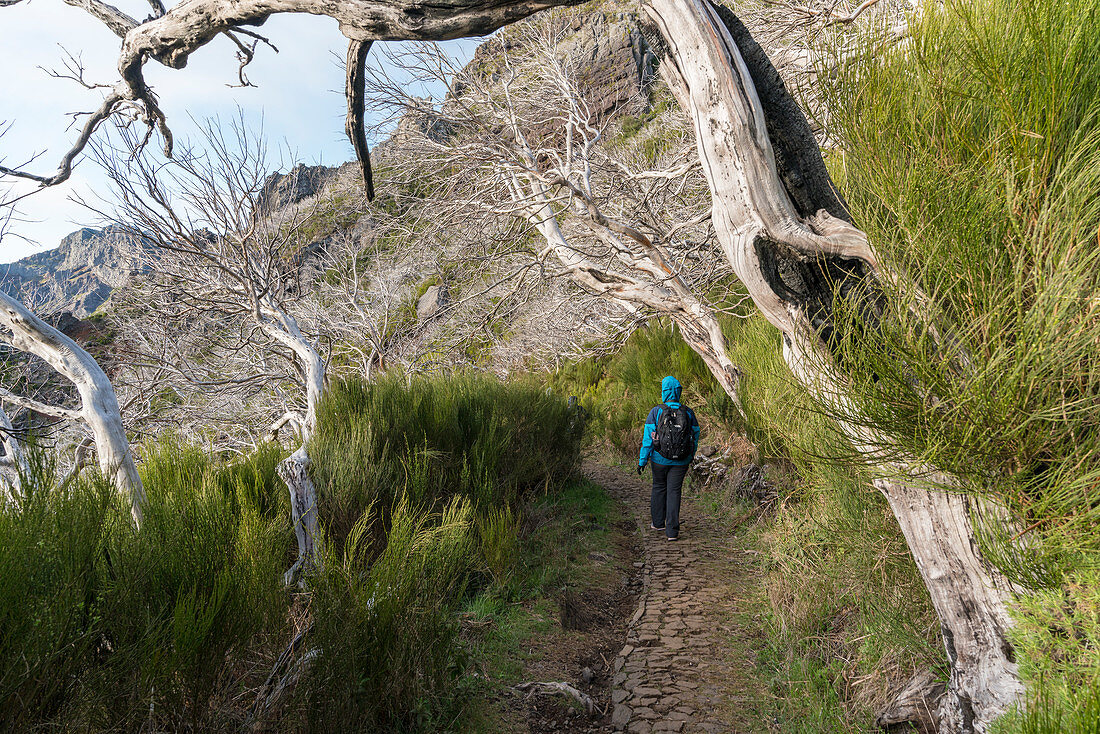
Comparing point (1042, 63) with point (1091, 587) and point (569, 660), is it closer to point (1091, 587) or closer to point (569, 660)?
point (1091, 587)

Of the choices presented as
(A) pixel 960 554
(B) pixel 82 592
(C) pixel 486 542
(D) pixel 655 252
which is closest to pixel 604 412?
(D) pixel 655 252

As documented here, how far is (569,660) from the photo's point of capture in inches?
135

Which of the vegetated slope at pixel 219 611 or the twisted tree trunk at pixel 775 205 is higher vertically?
the twisted tree trunk at pixel 775 205

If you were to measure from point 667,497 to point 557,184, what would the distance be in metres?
3.71

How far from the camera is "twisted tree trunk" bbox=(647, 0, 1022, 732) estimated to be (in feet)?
6.86

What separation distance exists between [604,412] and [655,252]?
493 cm

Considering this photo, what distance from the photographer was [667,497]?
5.73 metres

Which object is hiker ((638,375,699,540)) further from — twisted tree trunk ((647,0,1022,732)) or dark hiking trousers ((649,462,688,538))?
twisted tree trunk ((647,0,1022,732))

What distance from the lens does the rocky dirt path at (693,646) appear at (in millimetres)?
2846

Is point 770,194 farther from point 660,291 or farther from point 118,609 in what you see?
point 660,291

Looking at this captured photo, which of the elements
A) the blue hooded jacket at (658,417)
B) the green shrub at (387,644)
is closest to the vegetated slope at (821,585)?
the blue hooded jacket at (658,417)

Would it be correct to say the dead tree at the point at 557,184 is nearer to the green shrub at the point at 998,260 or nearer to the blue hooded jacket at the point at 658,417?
the blue hooded jacket at the point at 658,417

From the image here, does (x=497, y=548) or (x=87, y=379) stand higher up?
(x=87, y=379)

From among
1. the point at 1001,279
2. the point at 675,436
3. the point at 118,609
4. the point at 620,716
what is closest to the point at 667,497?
the point at 675,436
